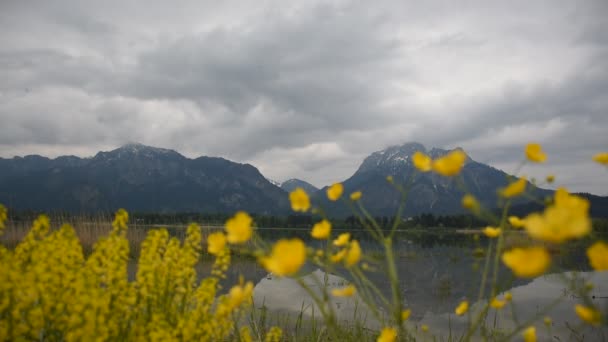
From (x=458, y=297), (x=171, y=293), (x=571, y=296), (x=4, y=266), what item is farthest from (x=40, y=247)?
(x=571, y=296)

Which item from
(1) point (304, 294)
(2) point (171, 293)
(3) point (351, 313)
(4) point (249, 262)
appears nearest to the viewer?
(2) point (171, 293)

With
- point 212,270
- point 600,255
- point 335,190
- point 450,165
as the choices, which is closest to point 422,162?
point 450,165

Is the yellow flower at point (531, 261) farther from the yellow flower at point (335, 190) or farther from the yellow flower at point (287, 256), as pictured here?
the yellow flower at point (335, 190)

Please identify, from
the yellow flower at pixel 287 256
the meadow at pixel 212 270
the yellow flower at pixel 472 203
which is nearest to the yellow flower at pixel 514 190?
the meadow at pixel 212 270

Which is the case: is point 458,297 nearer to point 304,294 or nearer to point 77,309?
point 304,294

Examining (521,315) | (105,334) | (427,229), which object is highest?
(105,334)

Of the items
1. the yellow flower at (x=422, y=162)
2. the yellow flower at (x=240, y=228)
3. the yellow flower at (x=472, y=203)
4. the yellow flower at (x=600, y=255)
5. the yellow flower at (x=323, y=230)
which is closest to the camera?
the yellow flower at (x=600, y=255)

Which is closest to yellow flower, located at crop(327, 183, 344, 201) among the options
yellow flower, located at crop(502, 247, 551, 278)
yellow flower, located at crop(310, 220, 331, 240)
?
yellow flower, located at crop(310, 220, 331, 240)

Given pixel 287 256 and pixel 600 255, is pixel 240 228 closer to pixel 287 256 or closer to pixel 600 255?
pixel 287 256

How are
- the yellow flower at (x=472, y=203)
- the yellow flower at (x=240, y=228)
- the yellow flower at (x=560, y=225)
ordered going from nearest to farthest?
1. the yellow flower at (x=560, y=225)
2. the yellow flower at (x=472, y=203)
3. the yellow flower at (x=240, y=228)

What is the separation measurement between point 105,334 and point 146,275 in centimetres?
35

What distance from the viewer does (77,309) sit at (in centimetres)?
135

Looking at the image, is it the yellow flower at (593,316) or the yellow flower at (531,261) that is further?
the yellow flower at (593,316)

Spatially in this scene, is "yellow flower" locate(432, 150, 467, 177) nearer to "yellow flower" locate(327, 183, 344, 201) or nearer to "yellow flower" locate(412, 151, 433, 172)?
"yellow flower" locate(412, 151, 433, 172)
